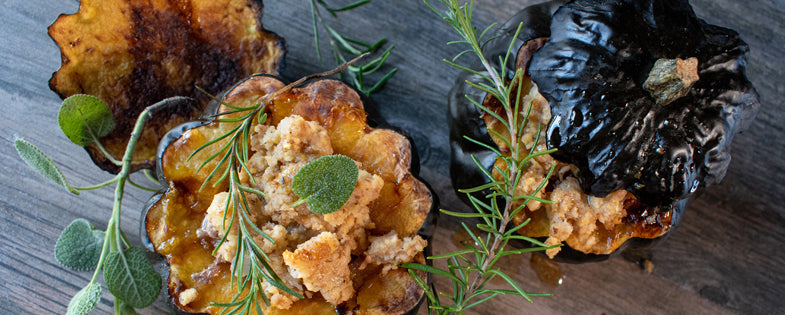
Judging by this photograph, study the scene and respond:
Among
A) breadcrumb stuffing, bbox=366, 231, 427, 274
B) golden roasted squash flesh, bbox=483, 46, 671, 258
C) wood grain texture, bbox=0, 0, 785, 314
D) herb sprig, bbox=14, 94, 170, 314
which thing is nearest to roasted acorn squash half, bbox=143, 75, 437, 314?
breadcrumb stuffing, bbox=366, 231, 427, 274

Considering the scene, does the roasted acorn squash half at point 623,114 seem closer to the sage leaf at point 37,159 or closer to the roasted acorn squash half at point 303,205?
the roasted acorn squash half at point 303,205

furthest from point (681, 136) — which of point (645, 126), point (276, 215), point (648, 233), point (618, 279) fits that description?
point (276, 215)

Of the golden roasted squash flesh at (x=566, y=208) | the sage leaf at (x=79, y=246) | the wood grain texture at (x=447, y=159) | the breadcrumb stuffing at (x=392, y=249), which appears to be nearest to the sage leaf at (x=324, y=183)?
the breadcrumb stuffing at (x=392, y=249)

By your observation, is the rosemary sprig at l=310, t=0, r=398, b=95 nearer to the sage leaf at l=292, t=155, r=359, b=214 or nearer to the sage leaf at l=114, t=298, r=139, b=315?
the sage leaf at l=292, t=155, r=359, b=214

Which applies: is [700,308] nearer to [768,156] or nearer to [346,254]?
[768,156]

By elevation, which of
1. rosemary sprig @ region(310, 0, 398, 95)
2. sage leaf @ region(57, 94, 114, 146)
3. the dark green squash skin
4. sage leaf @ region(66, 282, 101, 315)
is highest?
the dark green squash skin

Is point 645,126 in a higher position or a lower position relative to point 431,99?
higher

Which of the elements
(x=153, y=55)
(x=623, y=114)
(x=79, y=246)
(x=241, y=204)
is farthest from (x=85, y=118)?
(x=623, y=114)
